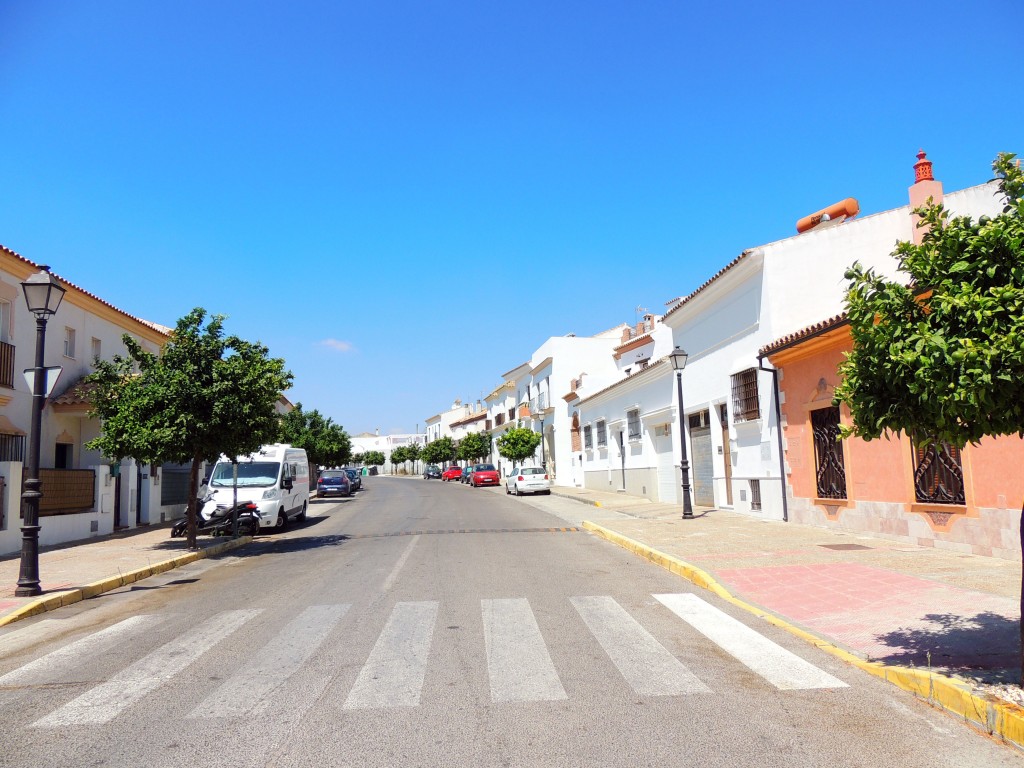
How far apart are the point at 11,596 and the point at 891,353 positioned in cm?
1100

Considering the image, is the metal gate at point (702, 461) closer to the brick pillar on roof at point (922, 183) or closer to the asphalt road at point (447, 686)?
the brick pillar on roof at point (922, 183)

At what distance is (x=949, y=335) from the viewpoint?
4414mm

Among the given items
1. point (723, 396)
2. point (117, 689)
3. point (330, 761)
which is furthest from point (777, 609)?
point (723, 396)

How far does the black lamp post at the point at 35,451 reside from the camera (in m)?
9.64

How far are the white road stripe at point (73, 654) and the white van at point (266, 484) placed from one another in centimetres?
1009

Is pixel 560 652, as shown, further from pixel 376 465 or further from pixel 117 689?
pixel 376 465

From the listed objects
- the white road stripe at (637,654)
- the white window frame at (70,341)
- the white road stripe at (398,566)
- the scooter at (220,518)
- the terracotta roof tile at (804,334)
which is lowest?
the white road stripe at (637,654)

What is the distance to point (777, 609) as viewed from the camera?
7543mm

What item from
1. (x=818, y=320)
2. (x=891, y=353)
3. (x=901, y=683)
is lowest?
(x=901, y=683)

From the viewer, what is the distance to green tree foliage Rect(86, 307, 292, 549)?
13.8m

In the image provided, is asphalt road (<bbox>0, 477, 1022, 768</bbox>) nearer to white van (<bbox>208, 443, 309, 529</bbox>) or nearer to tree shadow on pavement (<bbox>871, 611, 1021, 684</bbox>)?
tree shadow on pavement (<bbox>871, 611, 1021, 684</bbox>)

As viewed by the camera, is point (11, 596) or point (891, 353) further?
point (11, 596)

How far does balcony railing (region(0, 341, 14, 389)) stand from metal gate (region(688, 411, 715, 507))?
58.9ft

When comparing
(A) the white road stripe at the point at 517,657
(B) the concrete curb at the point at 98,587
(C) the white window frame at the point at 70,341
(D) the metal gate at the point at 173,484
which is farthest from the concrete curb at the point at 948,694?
(D) the metal gate at the point at 173,484
